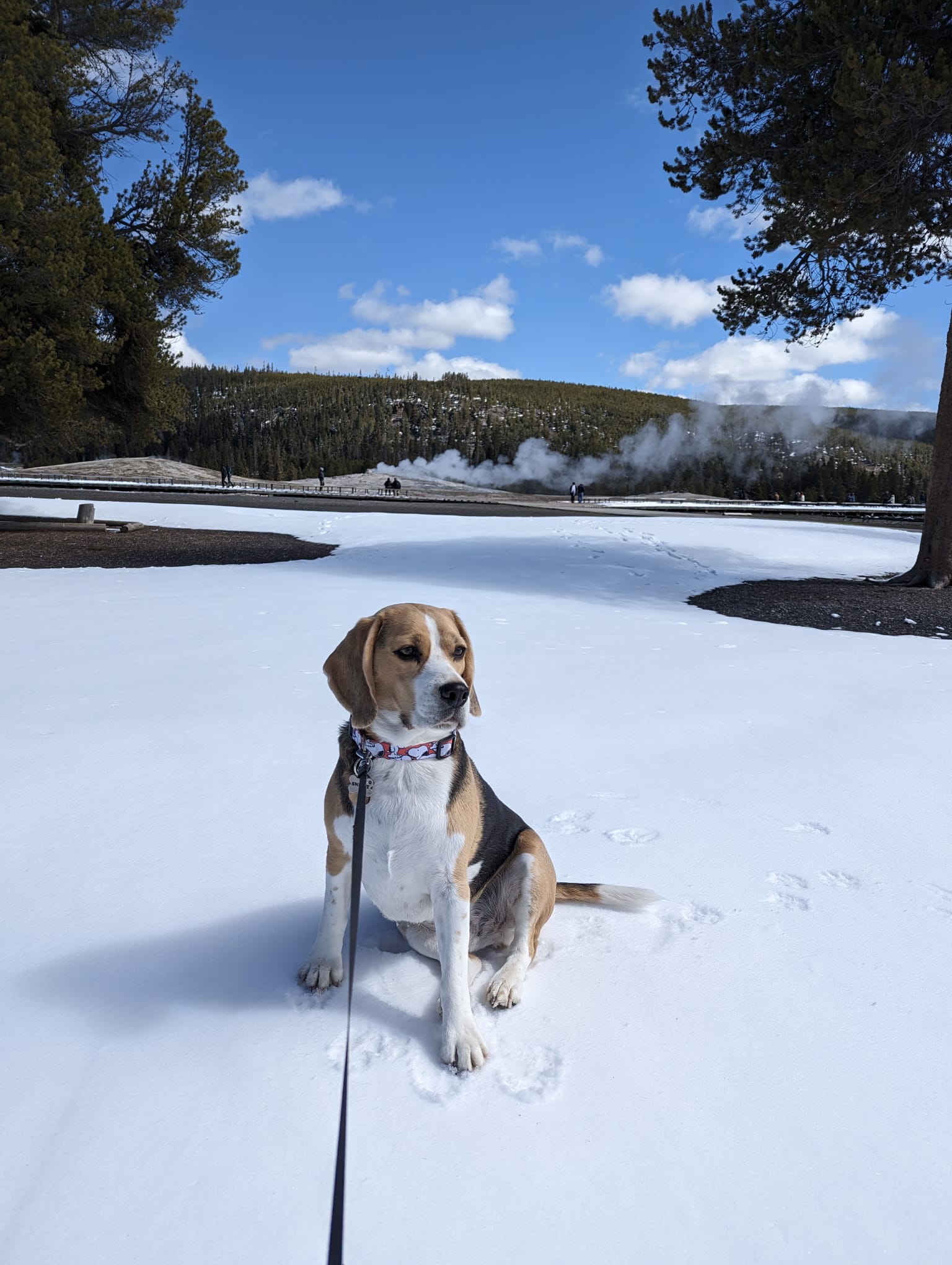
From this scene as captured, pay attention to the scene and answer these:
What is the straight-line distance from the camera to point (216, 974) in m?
2.44

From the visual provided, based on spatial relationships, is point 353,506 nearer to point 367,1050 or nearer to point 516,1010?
point 516,1010

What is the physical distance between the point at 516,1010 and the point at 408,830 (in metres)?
0.69

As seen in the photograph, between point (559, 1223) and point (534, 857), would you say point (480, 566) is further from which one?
point (559, 1223)

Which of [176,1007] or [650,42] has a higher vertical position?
[650,42]

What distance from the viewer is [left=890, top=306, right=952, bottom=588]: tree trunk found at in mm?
12156

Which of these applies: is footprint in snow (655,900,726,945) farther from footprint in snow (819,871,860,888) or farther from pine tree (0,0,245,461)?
pine tree (0,0,245,461)

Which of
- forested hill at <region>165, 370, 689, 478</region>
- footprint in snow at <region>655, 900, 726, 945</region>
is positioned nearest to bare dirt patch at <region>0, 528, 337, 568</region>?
footprint in snow at <region>655, 900, 726, 945</region>

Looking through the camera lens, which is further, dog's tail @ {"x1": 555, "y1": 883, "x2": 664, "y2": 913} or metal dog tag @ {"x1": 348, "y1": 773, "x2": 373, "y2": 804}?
dog's tail @ {"x1": 555, "y1": 883, "x2": 664, "y2": 913}

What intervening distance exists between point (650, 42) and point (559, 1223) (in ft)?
50.5

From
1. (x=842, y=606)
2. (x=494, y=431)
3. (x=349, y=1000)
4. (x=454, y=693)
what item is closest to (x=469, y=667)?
(x=454, y=693)

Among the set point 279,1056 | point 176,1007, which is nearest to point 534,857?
point 279,1056

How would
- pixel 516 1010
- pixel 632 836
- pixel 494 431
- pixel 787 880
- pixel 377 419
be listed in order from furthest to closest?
pixel 377 419 < pixel 494 431 < pixel 632 836 < pixel 787 880 < pixel 516 1010

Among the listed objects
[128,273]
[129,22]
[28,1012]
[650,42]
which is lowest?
[28,1012]

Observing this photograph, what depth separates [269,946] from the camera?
260 cm
